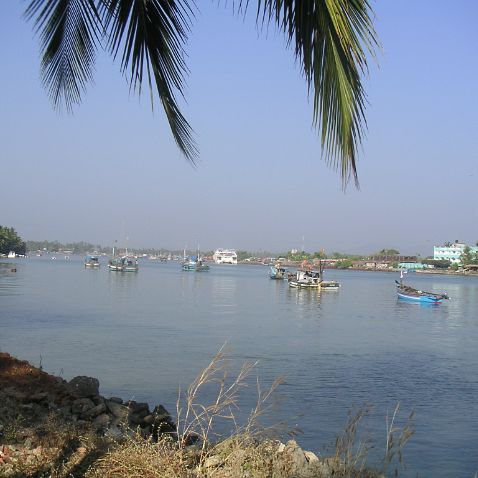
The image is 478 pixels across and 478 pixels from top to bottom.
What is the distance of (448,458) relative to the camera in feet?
36.0

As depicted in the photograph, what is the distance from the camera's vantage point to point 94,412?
8719 millimetres

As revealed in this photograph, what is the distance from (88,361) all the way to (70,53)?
1574 centimetres

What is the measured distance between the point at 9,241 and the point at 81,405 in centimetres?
14015

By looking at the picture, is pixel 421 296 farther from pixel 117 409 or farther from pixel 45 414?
pixel 45 414

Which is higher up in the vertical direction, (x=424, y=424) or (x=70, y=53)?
(x=70, y=53)

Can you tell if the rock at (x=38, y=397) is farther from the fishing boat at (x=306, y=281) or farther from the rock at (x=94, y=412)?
the fishing boat at (x=306, y=281)

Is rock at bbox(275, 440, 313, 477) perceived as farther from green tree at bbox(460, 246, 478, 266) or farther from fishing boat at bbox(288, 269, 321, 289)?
green tree at bbox(460, 246, 478, 266)

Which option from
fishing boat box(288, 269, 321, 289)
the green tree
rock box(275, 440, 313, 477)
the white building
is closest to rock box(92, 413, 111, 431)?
rock box(275, 440, 313, 477)

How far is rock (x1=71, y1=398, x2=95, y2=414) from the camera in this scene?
28.8 ft

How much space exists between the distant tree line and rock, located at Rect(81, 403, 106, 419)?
133 meters

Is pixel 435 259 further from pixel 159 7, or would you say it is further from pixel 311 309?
pixel 159 7

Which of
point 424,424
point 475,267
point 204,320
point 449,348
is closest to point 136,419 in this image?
point 424,424

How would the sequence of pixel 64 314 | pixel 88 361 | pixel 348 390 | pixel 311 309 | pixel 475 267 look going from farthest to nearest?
1. pixel 475 267
2. pixel 311 309
3. pixel 64 314
4. pixel 88 361
5. pixel 348 390

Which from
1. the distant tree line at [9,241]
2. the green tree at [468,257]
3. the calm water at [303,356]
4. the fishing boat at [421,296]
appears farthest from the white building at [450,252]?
the calm water at [303,356]
